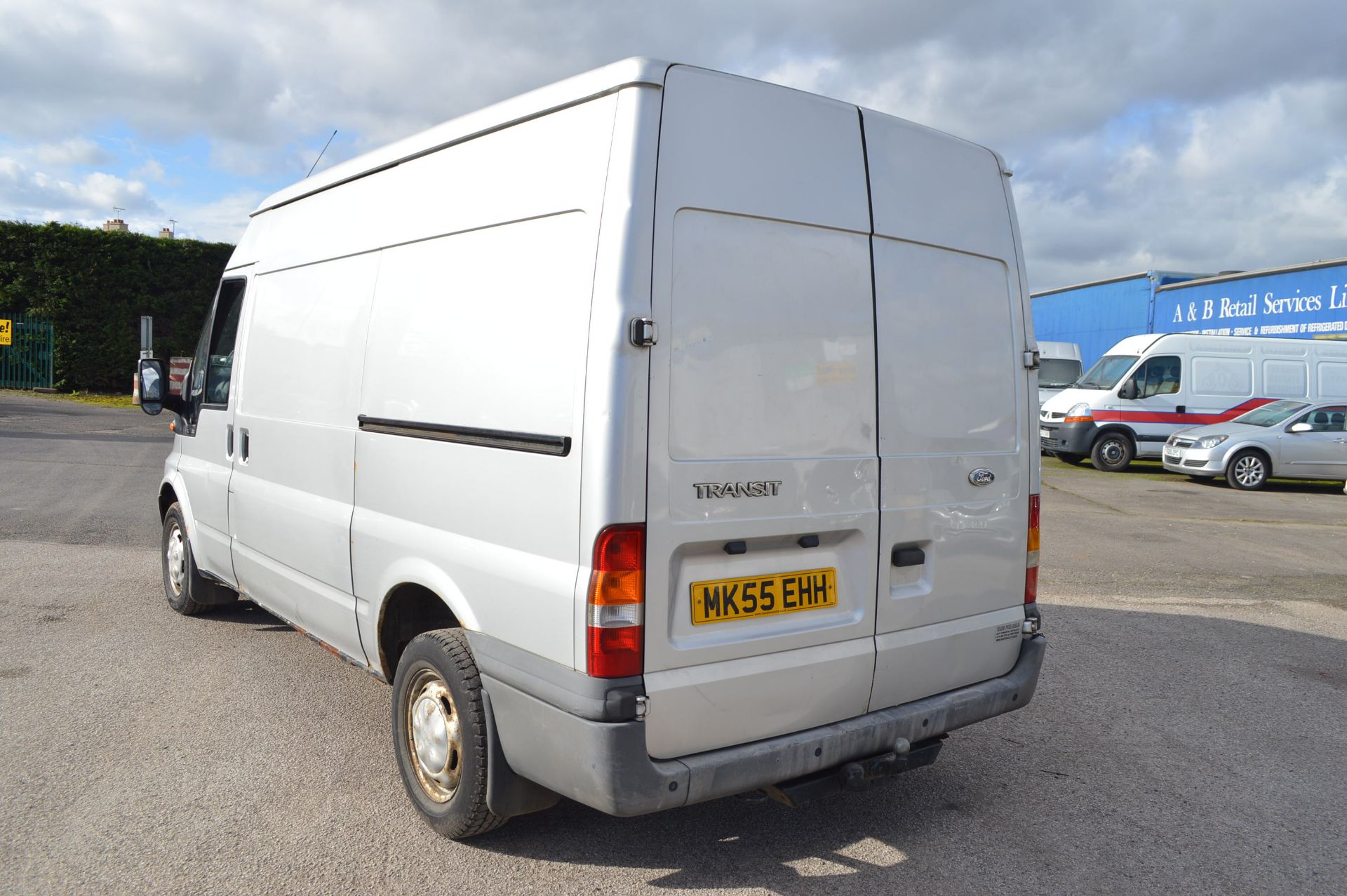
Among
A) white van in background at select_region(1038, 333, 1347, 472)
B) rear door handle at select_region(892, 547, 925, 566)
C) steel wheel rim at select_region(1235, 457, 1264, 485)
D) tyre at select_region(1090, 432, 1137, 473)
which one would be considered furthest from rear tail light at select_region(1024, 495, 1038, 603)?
tyre at select_region(1090, 432, 1137, 473)

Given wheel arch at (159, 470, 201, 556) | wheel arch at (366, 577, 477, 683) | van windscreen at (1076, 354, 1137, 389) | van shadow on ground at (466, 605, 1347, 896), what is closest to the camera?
van shadow on ground at (466, 605, 1347, 896)

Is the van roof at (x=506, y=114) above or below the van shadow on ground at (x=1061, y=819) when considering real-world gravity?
above

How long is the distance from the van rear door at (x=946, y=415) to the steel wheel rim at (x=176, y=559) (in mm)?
4482

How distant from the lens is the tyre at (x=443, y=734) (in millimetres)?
3221

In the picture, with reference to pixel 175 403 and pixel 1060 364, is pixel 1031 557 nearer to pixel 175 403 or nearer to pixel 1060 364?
pixel 175 403

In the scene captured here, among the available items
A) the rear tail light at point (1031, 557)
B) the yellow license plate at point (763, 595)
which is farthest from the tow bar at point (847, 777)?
the rear tail light at point (1031, 557)

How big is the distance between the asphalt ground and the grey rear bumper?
41 cm

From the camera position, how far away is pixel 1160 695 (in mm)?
5285

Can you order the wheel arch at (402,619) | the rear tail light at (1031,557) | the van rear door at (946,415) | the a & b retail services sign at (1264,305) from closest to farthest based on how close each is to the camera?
the van rear door at (946,415)
the wheel arch at (402,619)
the rear tail light at (1031,557)
the a & b retail services sign at (1264,305)

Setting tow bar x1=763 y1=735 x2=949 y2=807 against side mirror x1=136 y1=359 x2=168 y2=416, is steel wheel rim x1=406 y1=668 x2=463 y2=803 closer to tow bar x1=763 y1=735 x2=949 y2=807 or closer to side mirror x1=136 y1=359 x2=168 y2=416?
tow bar x1=763 y1=735 x2=949 y2=807

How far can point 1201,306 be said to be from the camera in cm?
2636

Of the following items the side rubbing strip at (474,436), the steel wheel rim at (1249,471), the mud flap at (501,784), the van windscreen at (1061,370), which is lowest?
the mud flap at (501,784)

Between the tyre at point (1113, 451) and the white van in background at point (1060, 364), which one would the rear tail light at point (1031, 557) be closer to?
the tyre at point (1113, 451)

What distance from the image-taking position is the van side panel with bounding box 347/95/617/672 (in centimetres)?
292
